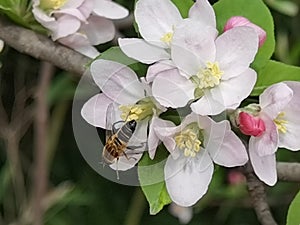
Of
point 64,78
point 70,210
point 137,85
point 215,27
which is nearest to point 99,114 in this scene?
point 137,85

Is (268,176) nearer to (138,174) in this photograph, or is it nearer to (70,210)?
(138,174)

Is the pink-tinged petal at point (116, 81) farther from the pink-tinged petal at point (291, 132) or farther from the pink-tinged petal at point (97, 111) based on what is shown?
the pink-tinged petal at point (291, 132)

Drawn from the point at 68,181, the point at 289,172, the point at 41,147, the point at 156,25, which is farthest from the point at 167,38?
the point at 68,181

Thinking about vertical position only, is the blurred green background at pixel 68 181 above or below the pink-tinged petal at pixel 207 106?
below

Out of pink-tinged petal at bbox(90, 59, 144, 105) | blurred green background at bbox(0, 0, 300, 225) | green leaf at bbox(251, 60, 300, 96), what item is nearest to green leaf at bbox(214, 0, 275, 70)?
green leaf at bbox(251, 60, 300, 96)

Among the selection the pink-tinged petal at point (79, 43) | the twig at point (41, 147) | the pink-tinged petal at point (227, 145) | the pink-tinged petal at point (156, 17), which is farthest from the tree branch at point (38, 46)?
the twig at point (41, 147)

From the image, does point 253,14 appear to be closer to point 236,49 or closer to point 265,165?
point 236,49

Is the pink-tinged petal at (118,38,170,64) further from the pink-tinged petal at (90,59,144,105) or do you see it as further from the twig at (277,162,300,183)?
the twig at (277,162,300,183)
